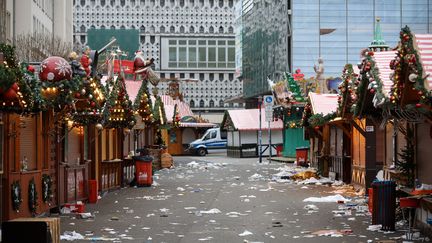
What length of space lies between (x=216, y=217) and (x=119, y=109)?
921 cm

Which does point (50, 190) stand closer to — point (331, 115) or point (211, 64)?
point (331, 115)

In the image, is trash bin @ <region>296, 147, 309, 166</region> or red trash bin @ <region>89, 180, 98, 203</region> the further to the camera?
trash bin @ <region>296, 147, 309, 166</region>

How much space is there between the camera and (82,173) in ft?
68.2

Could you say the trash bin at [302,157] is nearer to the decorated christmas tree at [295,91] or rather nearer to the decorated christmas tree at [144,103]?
the decorated christmas tree at [295,91]

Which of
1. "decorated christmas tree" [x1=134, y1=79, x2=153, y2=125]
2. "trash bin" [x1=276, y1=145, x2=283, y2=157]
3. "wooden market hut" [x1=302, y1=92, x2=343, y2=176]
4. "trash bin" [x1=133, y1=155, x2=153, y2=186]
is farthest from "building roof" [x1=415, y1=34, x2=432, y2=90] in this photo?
"trash bin" [x1=276, y1=145, x2=283, y2=157]

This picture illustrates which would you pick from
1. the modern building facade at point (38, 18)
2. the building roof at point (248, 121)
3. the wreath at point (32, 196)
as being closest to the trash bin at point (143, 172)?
the wreath at point (32, 196)

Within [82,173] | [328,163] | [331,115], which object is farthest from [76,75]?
→ [328,163]

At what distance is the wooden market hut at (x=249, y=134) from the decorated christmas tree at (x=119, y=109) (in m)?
34.2

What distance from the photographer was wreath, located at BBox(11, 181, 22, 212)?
14.4 metres

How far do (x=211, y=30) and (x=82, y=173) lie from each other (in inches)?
4042

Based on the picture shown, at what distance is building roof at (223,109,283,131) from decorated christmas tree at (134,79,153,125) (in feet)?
81.6

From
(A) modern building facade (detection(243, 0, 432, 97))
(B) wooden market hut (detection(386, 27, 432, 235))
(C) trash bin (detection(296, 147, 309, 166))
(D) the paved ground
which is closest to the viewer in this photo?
(B) wooden market hut (detection(386, 27, 432, 235))

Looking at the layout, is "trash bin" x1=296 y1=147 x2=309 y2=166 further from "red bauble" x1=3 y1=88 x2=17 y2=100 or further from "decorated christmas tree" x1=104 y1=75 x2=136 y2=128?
"red bauble" x1=3 y1=88 x2=17 y2=100

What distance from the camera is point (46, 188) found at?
663 inches
